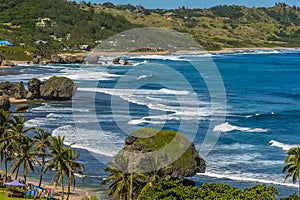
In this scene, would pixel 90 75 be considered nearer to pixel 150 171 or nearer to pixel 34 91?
pixel 34 91

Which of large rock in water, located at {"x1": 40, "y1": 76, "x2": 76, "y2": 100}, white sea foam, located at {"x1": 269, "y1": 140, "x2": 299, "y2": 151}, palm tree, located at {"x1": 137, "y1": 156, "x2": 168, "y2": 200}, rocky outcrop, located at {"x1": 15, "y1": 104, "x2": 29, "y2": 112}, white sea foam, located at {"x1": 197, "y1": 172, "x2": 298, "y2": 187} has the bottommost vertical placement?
white sea foam, located at {"x1": 197, "y1": 172, "x2": 298, "y2": 187}

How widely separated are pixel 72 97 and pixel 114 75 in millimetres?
55197

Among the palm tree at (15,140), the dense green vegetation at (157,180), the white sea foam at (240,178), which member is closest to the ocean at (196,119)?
the white sea foam at (240,178)

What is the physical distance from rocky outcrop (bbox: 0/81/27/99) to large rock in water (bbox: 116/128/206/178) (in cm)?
5969

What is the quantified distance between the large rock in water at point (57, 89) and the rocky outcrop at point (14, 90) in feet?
14.4

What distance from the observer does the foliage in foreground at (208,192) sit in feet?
116

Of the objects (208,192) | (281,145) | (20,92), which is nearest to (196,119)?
(281,145)

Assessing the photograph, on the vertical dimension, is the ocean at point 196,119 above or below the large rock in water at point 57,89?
below

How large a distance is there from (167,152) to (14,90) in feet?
220

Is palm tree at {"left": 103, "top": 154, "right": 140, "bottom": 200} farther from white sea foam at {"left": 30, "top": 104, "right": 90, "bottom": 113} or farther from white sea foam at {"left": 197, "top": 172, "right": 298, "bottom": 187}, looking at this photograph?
white sea foam at {"left": 30, "top": 104, "right": 90, "bottom": 113}

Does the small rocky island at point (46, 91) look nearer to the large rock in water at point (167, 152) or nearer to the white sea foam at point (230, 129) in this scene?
the white sea foam at point (230, 129)

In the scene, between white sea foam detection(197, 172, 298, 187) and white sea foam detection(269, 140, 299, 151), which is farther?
white sea foam detection(269, 140, 299, 151)

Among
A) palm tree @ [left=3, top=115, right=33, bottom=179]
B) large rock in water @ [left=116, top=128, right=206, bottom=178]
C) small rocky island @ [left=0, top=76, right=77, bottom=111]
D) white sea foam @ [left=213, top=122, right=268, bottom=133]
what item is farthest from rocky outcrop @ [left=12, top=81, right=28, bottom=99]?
large rock in water @ [left=116, top=128, right=206, bottom=178]

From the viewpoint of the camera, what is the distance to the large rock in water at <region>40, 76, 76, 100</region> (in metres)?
109
